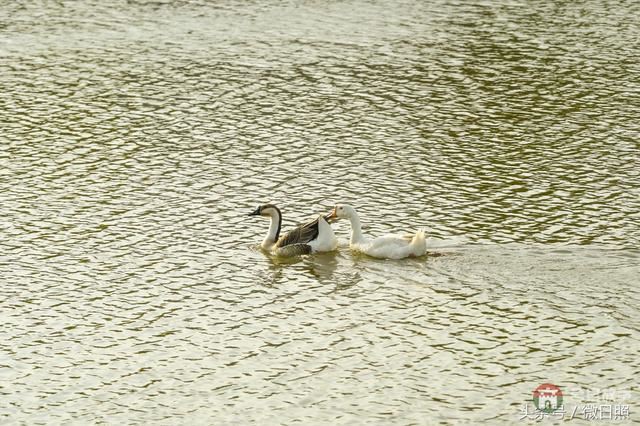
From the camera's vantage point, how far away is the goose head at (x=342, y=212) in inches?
869

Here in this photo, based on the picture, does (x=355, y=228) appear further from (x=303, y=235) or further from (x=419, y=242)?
(x=419, y=242)

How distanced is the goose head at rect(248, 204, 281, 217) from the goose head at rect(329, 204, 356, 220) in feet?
3.27

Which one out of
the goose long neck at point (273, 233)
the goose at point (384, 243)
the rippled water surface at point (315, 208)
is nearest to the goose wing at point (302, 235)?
the goose long neck at point (273, 233)

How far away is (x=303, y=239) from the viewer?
2209cm

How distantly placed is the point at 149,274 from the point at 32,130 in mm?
9172

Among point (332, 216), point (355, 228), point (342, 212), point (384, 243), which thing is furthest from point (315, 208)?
point (384, 243)

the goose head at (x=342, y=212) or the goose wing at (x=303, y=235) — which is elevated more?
the goose head at (x=342, y=212)

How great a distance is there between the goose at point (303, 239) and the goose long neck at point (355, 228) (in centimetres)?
39

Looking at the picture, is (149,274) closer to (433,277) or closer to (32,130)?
(433,277)

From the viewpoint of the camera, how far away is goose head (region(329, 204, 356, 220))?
72.4 ft

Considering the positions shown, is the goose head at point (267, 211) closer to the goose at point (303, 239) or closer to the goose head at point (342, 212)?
the goose at point (303, 239)

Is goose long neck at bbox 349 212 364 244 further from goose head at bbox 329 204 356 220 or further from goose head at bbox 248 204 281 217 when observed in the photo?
goose head at bbox 248 204 281 217

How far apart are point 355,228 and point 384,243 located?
88 centimetres

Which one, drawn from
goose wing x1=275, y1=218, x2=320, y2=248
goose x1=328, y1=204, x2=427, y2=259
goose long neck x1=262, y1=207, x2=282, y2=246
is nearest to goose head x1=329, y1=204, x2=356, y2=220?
goose x1=328, y1=204, x2=427, y2=259
